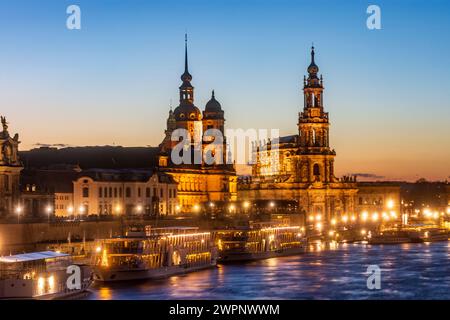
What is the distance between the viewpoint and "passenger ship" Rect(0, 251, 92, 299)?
45031mm

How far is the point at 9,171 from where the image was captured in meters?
74.4

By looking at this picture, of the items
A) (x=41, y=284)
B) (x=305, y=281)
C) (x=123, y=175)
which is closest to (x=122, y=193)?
(x=123, y=175)

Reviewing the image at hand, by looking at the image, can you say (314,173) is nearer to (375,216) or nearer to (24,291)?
(375,216)

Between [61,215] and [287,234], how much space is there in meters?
19.1

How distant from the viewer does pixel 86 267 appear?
1999 inches

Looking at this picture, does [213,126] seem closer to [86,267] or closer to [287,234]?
[287,234]

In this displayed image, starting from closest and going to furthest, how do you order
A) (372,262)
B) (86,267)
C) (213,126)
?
(86,267) → (372,262) → (213,126)

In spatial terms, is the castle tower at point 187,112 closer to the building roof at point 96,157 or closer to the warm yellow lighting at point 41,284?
the building roof at point 96,157

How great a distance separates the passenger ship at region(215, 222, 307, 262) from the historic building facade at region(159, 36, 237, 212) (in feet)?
79.7

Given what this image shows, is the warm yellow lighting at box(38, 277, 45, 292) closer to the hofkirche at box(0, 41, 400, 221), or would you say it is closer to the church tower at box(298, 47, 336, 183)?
the hofkirche at box(0, 41, 400, 221)

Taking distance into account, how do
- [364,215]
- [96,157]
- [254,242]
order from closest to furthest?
[254,242] < [96,157] < [364,215]

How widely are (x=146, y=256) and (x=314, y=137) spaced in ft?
199

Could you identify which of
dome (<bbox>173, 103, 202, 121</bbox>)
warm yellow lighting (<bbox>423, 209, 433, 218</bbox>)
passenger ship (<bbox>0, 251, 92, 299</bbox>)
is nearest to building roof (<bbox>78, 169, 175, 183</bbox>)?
dome (<bbox>173, 103, 202, 121</bbox>)
